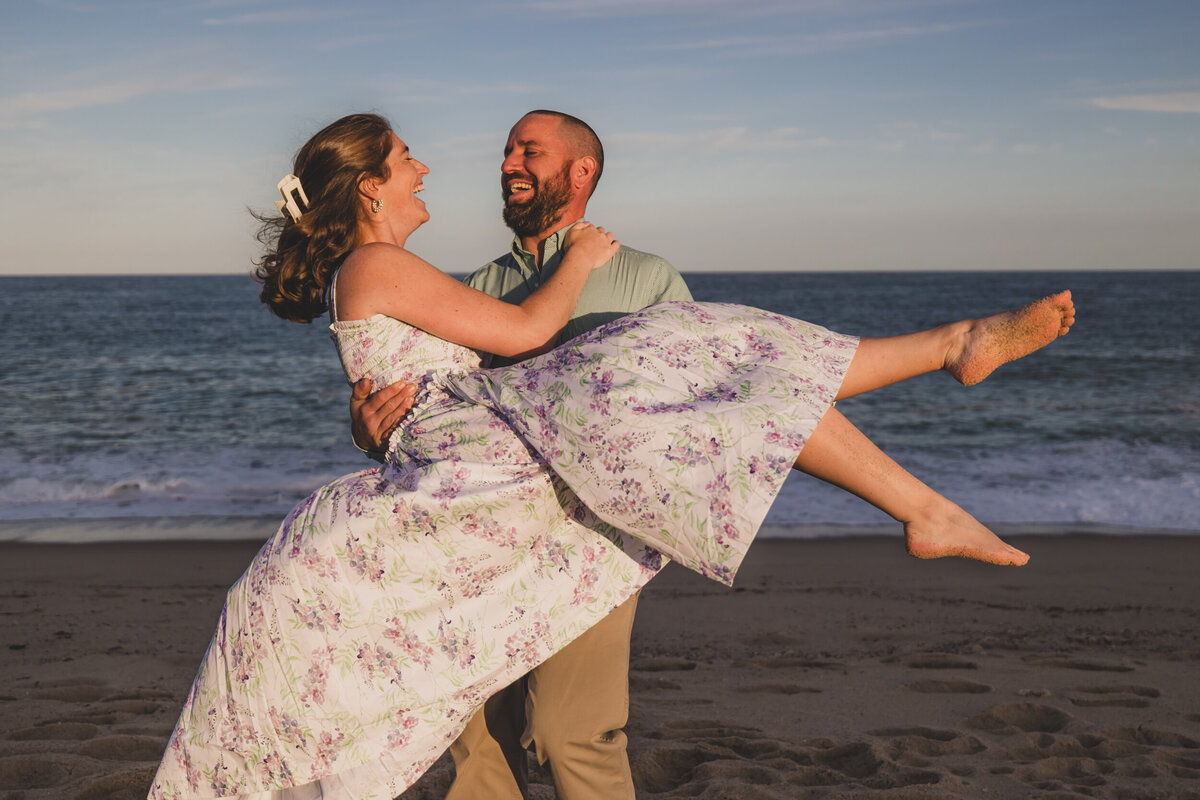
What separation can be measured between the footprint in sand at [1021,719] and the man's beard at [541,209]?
2747 mm

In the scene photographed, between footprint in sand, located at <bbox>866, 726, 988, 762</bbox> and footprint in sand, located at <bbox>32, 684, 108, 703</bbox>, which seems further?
footprint in sand, located at <bbox>32, 684, 108, 703</bbox>

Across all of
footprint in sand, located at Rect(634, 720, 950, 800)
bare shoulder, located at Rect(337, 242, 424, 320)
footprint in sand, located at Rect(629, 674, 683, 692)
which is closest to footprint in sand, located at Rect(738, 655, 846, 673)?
footprint in sand, located at Rect(629, 674, 683, 692)

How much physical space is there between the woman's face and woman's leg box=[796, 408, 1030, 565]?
127cm

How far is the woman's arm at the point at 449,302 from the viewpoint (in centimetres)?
239

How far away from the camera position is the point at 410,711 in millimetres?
2254

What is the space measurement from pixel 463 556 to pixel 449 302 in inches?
24.0

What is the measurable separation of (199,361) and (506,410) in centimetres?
2117

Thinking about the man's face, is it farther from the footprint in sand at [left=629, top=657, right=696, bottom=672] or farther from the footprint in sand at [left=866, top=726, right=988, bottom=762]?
the footprint in sand at [left=629, top=657, right=696, bottom=672]

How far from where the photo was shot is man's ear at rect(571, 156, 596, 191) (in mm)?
3082

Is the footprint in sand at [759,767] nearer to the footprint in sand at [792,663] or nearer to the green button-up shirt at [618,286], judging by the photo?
the footprint in sand at [792,663]

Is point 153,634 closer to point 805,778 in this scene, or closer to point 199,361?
point 805,778

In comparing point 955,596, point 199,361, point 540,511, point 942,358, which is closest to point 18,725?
point 540,511

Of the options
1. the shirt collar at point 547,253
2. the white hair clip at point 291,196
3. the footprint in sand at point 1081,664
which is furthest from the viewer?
the footprint in sand at point 1081,664

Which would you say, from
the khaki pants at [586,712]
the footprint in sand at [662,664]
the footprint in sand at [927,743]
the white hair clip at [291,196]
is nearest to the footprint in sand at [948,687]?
the footprint in sand at [927,743]
